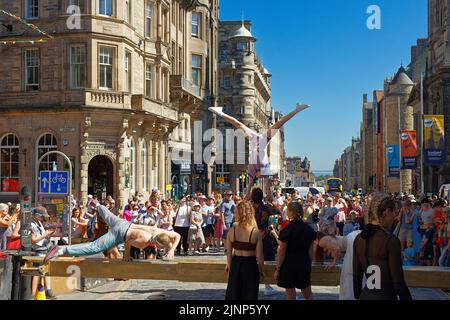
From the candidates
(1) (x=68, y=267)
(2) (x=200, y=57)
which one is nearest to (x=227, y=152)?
(2) (x=200, y=57)

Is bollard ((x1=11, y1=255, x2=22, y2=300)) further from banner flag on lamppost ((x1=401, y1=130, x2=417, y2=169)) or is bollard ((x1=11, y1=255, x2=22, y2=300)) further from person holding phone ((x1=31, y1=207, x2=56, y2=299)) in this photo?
banner flag on lamppost ((x1=401, y1=130, x2=417, y2=169))

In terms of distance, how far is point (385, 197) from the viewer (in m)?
6.55

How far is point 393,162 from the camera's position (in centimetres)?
5750

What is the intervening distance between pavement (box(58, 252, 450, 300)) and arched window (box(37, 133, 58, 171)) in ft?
58.6

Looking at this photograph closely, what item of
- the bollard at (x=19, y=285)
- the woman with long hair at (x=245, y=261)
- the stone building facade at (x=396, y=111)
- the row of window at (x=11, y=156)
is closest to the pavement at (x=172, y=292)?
the bollard at (x=19, y=285)

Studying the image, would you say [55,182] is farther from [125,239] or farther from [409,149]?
[409,149]

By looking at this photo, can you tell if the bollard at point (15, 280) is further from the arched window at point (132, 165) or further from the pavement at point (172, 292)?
the arched window at point (132, 165)

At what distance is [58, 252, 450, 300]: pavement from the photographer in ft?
37.5

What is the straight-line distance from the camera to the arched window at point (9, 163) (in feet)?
100

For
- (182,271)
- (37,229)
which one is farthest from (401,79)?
(182,271)

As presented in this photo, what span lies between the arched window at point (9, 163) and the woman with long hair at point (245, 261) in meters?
24.4

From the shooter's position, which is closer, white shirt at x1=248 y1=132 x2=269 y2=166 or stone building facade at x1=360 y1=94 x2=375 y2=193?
white shirt at x1=248 y1=132 x2=269 y2=166

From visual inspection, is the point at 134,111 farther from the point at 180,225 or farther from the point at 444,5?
the point at 444,5

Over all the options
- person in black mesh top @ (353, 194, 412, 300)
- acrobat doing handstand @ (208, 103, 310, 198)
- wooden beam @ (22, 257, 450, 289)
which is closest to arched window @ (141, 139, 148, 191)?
acrobat doing handstand @ (208, 103, 310, 198)
